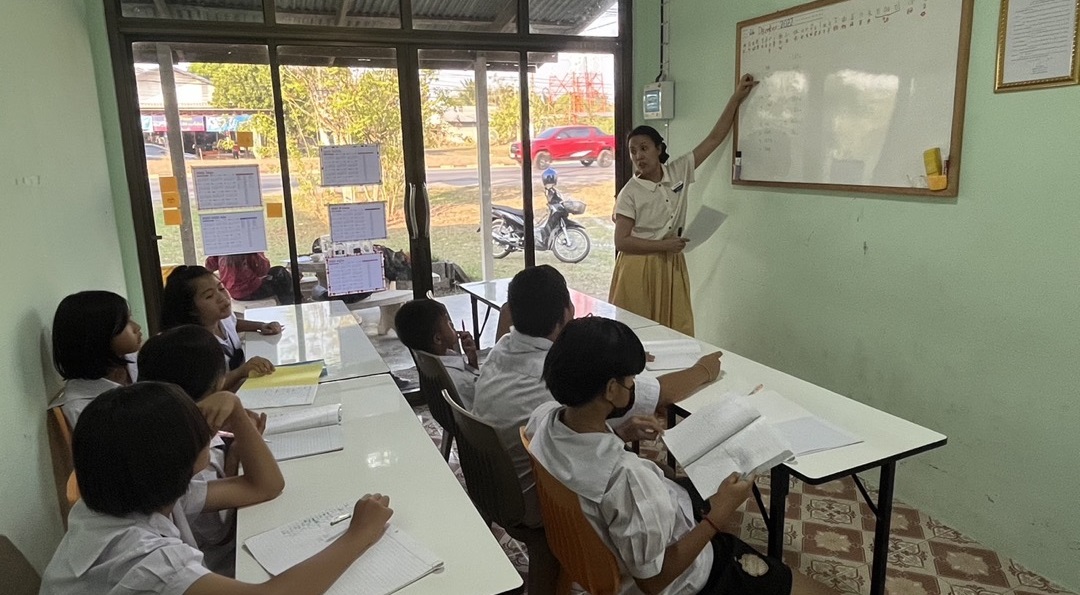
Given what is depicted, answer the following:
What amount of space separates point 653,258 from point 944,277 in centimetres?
127

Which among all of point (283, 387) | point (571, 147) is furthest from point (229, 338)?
point (571, 147)

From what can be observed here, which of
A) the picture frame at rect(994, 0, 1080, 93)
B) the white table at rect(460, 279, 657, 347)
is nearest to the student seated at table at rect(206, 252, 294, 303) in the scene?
the white table at rect(460, 279, 657, 347)

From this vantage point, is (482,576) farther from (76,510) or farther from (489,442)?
(76,510)

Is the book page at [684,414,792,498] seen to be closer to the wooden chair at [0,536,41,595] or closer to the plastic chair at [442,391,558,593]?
the plastic chair at [442,391,558,593]

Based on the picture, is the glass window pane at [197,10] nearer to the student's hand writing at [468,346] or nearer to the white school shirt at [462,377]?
the student's hand writing at [468,346]

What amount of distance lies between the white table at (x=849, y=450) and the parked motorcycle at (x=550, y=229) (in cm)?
219

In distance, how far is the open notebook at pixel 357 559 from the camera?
3.76 ft

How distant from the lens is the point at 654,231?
3.31 meters

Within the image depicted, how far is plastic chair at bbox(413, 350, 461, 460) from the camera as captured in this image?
2170mm

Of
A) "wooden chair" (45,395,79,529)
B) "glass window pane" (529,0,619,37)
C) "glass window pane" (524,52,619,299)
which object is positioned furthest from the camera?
"glass window pane" (524,52,619,299)

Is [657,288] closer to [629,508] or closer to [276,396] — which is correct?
[276,396]

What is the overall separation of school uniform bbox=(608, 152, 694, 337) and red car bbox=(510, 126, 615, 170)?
78cm

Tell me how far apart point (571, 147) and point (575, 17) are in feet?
2.44

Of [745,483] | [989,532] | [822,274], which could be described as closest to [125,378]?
[745,483]
